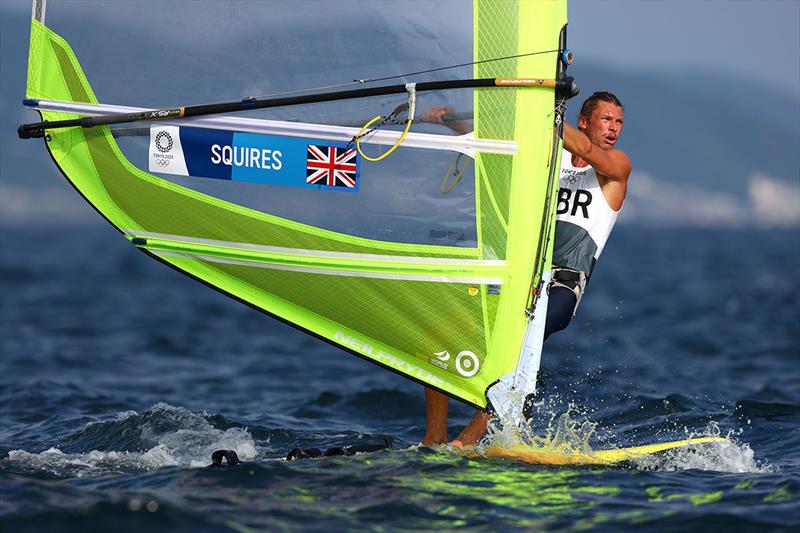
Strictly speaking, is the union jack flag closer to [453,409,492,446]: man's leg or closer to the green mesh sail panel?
the green mesh sail panel

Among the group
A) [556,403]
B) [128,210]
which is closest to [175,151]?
[128,210]

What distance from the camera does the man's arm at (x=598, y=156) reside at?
19.9ft

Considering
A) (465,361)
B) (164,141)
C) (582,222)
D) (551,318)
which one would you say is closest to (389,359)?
(465,361)

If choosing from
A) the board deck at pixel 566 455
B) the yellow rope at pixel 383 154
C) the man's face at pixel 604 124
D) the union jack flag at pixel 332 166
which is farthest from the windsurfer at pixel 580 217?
the union jack flag at pixel 332 166

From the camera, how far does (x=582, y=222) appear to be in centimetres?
663

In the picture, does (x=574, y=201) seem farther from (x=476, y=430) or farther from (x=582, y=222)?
(x=476, y=430)

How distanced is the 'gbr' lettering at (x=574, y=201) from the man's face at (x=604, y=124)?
0.33 metres

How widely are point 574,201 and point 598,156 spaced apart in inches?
19.0

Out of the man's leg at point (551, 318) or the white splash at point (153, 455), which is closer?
the man's leg at point (551, 318)

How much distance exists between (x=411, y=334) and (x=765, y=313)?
637 inches

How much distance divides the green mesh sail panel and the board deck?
35cm

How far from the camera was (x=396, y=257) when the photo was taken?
610 centimetres

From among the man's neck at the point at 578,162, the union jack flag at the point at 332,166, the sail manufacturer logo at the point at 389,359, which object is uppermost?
the man's neck at the point at 578,162

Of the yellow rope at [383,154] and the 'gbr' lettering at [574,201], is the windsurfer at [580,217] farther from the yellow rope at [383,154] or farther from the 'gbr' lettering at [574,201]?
the yellow rope at [383,154]
